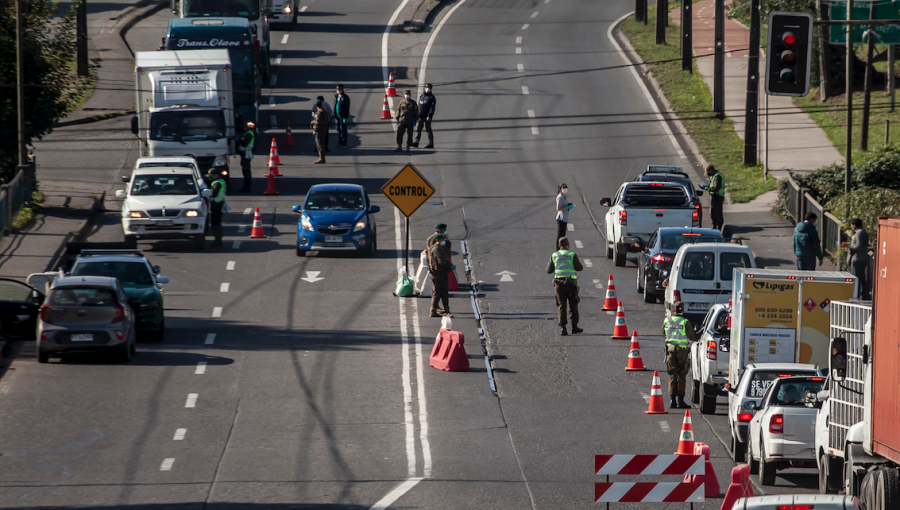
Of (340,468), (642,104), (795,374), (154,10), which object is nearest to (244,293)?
(340,468)

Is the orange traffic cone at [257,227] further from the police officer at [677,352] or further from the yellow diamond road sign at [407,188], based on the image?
the police officer at [677,352]

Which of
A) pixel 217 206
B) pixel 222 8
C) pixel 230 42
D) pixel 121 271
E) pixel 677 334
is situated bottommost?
pixel 677 334

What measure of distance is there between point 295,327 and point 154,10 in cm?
4576

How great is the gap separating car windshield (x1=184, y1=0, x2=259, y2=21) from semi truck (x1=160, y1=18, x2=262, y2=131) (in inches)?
194

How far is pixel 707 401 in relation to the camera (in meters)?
18.8

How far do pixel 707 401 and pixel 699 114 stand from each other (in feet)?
100

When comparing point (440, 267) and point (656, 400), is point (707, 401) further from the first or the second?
point (440, 267)

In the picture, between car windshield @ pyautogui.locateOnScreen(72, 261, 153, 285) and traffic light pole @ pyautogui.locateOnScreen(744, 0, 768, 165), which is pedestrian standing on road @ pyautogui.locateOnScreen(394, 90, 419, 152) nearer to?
traffic light pole @ pyautogui.locateOnScreen(744, 0, 768, 165)

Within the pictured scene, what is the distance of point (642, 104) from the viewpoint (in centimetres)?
4944

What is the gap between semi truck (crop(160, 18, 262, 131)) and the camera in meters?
40.3

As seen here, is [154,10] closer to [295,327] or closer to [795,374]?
[295,327]

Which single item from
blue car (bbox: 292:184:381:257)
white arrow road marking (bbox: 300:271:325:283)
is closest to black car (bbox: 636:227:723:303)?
blue car (bbox: 292:184:381:257)

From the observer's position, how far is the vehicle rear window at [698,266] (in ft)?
78.6

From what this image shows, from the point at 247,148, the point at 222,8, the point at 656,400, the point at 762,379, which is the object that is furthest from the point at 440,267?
the point at 222,8
